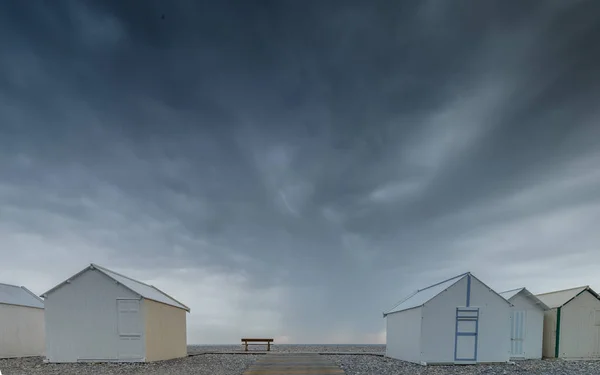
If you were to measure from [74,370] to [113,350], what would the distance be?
2.10 meters

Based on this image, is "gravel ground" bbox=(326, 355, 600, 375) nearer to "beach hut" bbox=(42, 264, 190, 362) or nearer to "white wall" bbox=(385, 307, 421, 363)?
"white wall" bbox=(385, 307, 421, 363)

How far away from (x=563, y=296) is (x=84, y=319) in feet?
84.7

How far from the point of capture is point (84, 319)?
17266 millimetres

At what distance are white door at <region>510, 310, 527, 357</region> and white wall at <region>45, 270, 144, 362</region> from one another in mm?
19262

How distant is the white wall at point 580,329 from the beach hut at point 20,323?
101ft

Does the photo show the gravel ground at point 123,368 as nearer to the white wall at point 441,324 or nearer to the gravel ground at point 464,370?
the gravel ground at point 464,370

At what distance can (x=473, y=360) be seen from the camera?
635 inches

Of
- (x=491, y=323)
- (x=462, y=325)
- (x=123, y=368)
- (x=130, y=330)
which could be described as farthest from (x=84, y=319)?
(x=491, y=323)

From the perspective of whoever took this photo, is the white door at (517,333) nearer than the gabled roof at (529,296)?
Yes

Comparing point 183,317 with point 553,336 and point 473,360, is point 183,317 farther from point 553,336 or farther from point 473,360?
point 553,336

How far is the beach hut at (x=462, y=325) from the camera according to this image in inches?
630

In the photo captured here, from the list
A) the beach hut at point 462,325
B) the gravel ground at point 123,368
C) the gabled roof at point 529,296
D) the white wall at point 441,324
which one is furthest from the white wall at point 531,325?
the gravel ground at point 123,368

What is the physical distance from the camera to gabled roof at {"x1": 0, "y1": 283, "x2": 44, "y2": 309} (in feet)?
71.2

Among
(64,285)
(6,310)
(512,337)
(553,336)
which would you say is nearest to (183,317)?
(64,285)
